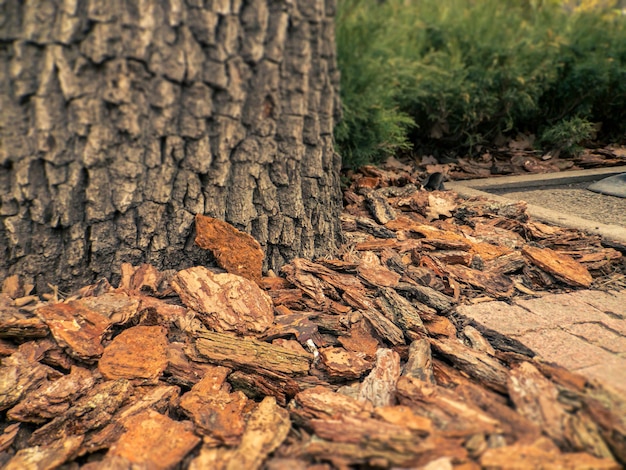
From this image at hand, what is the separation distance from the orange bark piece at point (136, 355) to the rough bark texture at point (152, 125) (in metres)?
0.39

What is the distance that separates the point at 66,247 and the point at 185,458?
3.45 ft

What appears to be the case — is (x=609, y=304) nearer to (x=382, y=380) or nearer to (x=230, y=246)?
(x=382, y=380)

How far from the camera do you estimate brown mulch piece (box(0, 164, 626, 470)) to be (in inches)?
56.1

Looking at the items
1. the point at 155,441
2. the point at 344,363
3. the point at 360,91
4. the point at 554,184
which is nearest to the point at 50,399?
the point at 155,441

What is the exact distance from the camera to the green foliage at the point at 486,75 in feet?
15.2

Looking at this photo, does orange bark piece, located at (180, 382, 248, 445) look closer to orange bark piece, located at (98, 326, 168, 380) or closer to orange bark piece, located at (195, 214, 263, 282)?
orange bark piece, located at (98, 326, 168, 380)

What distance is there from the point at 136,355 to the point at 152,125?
2.79 ft

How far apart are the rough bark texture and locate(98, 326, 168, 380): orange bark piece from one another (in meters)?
0.39

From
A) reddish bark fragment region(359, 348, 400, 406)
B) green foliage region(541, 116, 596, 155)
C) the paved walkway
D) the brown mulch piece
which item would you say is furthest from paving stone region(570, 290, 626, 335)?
green foliage region(541, 116, 596, 155)

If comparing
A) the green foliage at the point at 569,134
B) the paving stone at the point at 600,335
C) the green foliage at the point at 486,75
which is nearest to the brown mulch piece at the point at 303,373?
the paving stone at the point at 600,335

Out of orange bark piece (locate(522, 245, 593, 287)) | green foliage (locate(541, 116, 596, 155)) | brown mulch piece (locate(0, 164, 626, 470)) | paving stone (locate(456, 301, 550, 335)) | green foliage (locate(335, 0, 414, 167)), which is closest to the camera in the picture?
brown mulch piece (locate(0, 164, 626, 470))

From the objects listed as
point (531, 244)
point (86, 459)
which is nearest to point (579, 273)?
point (531, 244)

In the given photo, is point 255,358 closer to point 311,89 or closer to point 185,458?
point 185,458

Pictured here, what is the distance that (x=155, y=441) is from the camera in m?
1.58
